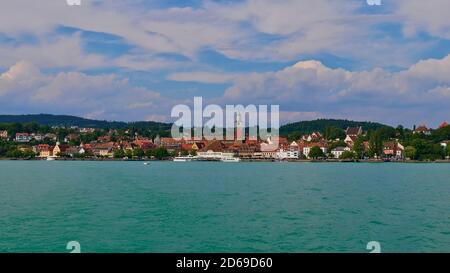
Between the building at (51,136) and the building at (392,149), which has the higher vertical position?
the building at (51,136)

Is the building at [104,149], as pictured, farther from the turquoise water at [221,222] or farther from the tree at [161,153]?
the turquoise water at [221,222]

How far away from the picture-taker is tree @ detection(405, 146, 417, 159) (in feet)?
168

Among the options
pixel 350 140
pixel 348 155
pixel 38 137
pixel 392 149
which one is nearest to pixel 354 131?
pixel 350 140

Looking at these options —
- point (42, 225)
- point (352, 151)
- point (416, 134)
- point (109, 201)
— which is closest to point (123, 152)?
point (352, 151)

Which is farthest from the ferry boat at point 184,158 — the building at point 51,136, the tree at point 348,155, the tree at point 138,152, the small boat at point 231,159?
the tree at point 348,155

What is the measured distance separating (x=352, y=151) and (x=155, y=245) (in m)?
49.8

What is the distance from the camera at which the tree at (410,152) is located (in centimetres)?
5107

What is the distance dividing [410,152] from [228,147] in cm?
1995

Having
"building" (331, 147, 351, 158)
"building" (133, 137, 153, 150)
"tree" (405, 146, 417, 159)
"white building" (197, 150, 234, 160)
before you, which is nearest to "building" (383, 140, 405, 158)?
"tree" (405, 146, 417, 159)

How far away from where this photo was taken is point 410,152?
169ft

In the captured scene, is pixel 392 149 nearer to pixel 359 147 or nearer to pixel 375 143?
pixel 375 143

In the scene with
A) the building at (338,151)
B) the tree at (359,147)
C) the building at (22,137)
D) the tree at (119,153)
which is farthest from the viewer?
the building at (338,151)
